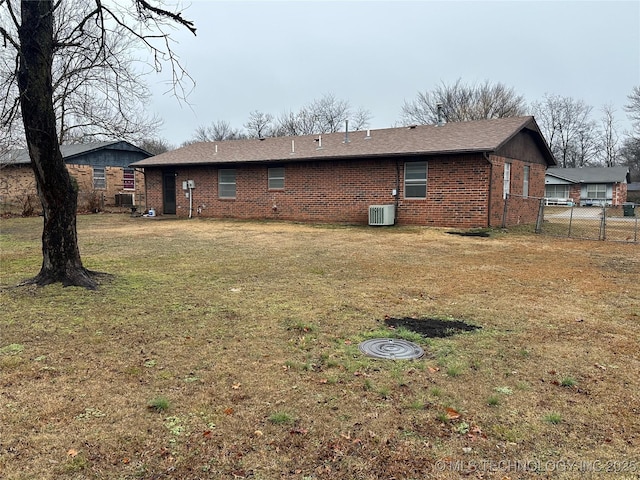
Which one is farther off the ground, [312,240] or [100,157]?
[100,157]

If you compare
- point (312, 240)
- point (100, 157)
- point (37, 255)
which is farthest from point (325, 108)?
point (37, 255)

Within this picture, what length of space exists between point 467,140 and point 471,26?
11.6 feet

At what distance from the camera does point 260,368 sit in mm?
3514

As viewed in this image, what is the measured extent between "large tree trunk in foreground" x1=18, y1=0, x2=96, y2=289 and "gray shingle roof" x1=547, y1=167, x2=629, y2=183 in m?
45.7

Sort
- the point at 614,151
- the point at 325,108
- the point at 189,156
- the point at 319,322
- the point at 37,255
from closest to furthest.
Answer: the point at 319,322
the point at 37,255
the point at 189,156
the point at 325,108
the point at 614,151

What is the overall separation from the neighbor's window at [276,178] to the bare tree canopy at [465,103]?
24.2 meters

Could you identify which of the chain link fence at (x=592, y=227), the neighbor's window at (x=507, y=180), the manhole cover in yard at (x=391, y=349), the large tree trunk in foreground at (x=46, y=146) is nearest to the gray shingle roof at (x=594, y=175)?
the chain link fence at (x=592, y=227)

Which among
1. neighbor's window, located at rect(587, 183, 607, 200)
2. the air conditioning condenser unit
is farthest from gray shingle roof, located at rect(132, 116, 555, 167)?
neighbor's window, located at rect(587, 183, 607, 200)

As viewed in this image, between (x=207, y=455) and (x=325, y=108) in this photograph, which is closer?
(x=207, y=455)

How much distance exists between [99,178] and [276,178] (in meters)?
14.0

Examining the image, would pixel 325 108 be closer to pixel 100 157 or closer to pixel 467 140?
pixel 100 157

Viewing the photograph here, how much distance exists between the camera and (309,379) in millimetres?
3320

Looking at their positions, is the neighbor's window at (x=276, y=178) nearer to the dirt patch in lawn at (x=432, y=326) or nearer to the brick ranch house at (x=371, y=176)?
the brick ranch house at (x=371, y=176)

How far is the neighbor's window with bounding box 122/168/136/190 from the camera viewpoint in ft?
91.7
